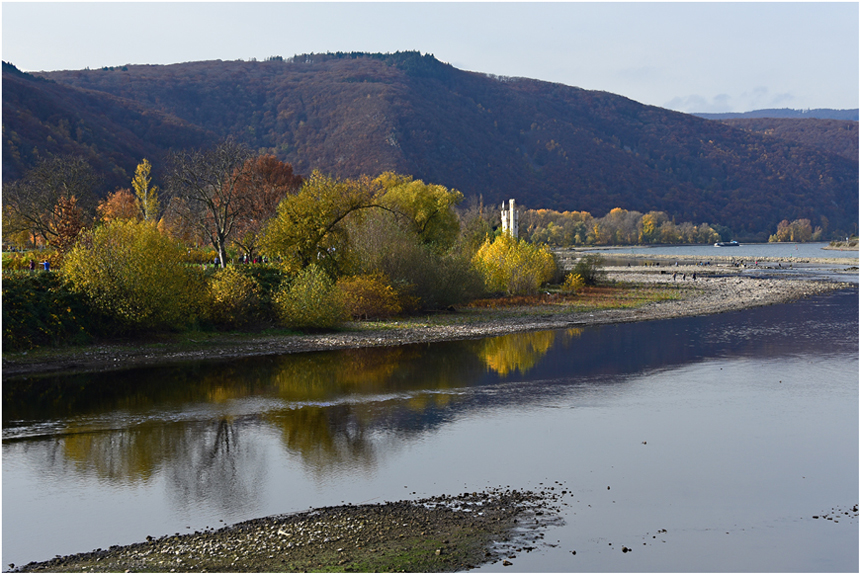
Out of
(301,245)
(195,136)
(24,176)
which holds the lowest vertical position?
(301,245)

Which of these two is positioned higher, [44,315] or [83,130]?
[83,130]

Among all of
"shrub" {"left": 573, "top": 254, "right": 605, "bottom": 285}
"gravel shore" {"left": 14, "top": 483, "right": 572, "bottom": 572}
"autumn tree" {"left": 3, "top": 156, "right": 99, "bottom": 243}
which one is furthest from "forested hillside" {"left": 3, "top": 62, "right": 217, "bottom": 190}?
"gravel shore" {"left": 14, "top": 483, "right": 572, "bottom": 572}

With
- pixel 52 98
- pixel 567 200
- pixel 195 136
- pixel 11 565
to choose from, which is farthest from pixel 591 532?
pixel 567 200

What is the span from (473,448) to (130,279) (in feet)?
58.6

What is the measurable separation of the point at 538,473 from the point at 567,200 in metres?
186

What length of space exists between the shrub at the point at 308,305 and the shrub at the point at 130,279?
4624mm

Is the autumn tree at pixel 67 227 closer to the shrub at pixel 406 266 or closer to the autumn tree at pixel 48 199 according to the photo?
the autumn tree at pixel 48 199

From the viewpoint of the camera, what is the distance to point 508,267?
52.2 meters

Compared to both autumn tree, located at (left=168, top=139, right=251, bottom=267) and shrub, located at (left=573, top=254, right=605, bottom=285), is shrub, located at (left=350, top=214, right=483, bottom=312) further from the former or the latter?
shrub, located at (left=573, top=254, right=605, bottom=285)

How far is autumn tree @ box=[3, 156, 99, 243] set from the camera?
1802 inches

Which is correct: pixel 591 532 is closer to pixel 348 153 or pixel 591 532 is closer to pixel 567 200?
pixel 348 153

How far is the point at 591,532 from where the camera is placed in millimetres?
11586

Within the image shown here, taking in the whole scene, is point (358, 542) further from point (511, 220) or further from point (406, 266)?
point (511, 220)

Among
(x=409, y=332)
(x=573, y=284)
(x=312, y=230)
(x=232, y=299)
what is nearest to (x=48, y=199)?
(x=312, y=230)
